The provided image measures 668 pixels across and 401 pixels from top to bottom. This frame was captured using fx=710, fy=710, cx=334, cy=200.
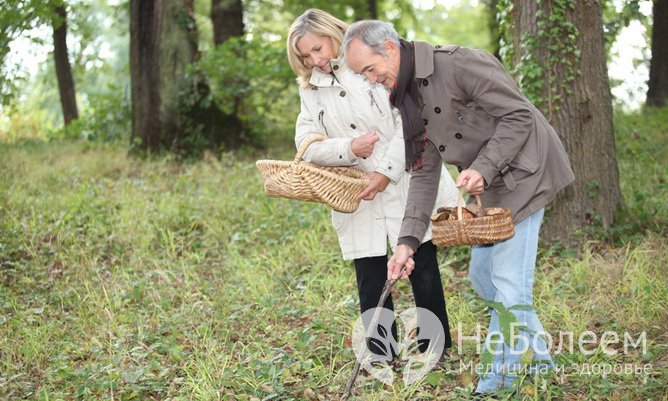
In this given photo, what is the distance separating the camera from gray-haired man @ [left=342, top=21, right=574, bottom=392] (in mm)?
3117

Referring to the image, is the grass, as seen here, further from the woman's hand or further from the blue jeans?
the woman's hand

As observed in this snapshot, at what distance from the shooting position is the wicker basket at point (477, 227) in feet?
9.93

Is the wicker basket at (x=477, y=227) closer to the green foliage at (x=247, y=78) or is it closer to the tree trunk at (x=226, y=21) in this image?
the green foliage at (x=247, y=78)

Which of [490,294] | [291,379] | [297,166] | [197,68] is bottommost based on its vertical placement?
[291,379]

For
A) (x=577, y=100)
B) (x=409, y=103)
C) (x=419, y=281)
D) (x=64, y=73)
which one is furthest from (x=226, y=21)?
(x=409, y=103)

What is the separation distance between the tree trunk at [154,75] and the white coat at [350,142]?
6.37m

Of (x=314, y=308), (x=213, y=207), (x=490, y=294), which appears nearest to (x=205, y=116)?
(x=213, y=207)

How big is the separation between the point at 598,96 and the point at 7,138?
10225mm

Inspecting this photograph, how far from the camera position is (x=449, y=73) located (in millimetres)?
3197

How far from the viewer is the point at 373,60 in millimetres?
3203

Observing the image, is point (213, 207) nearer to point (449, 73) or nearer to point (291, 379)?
point (291, 379)

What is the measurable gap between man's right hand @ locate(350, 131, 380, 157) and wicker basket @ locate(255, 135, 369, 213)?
0.15 meters

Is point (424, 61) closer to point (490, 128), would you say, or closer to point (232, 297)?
point (490, 128)

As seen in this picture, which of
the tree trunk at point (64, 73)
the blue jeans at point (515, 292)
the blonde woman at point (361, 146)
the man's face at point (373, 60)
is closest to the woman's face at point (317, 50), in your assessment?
the blonde woman at point (361, 146)
